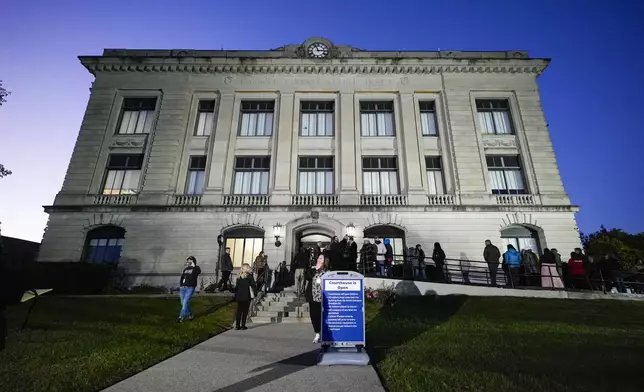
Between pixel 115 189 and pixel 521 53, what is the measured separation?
104 feet

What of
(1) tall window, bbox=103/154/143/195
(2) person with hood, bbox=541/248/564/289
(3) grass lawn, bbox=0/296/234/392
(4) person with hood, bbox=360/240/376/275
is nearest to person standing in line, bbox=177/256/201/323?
(3) grass lawn, bbox=0/296/234/392

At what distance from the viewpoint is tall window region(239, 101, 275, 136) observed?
22828 mm

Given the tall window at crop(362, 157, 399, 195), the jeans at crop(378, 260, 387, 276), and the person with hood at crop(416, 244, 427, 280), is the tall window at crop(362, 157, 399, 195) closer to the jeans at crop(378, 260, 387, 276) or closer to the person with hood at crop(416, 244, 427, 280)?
the person with hood at crop(416, 244, 427, 280)

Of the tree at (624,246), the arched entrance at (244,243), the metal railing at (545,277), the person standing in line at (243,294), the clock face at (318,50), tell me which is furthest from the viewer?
the tree at (624,246)

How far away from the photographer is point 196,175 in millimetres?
21406

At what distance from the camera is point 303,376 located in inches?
186

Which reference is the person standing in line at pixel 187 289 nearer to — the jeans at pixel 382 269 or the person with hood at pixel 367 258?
the person with hood at pixel 367 258

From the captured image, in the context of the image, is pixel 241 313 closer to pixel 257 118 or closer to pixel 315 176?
pixel 315 176

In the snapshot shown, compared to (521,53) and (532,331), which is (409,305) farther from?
(521,53)

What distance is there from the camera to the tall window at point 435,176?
2102cm

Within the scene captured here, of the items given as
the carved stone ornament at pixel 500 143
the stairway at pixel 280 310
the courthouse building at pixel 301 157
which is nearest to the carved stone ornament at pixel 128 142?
the courthouse building at pixel 301 157

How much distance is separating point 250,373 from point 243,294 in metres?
A: 4.27

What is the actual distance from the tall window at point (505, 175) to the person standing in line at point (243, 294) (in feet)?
59.4

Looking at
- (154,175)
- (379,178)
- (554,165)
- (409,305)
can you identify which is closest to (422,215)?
(379,178)
